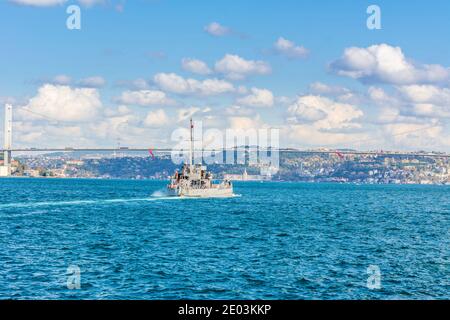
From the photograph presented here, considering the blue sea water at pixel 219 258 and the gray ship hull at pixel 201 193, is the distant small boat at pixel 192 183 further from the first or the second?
the blue sea water at pixel 219 258

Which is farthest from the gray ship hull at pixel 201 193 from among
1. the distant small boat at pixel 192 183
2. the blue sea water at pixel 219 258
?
the blue sea water at pixel 219 258

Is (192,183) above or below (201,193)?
above

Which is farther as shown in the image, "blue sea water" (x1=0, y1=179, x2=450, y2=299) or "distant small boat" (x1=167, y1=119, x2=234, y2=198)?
"distant small boat" (x1=167, y1=119, x2=234, y2=198)

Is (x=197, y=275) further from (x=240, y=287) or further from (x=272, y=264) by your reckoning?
(x=272, y=264)

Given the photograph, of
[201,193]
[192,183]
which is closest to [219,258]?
[192,183]

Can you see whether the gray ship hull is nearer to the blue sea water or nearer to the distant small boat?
the distant small boat

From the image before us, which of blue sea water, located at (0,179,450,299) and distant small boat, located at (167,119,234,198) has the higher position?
distant small boat, located at (167,119,234,198)

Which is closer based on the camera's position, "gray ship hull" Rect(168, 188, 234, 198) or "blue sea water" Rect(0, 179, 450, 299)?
"blue sea water" Rect(0, 179, 450, 299)

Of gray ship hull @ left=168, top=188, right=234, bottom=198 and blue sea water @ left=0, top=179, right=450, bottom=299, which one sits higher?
gray ship hull @ left=168, top=188, right=234, bottom=198

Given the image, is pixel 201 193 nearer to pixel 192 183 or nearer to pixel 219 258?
pixel 192 183

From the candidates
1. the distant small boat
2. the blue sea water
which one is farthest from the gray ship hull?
the blue sea water
